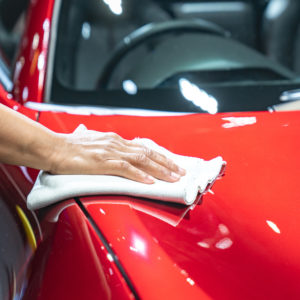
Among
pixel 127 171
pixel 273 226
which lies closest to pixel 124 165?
pixel 127 171

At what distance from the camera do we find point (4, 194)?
3.25 feet

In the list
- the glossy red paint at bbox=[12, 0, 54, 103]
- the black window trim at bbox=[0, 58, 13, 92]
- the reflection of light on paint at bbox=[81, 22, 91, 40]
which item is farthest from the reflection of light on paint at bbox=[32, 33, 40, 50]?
the reflection of light on paint at bbox=[81, 22, 91, 40]

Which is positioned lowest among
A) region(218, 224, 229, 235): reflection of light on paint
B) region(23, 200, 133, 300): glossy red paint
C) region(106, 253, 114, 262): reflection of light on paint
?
region(23, 200, 133, 300): glossy red paint

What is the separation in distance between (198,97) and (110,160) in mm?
458

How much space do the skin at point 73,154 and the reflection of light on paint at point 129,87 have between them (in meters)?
0.42

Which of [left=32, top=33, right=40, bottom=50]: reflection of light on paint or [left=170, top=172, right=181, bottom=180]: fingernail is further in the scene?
[left=32, top=33, right=40, bottom=50]: reflection of light on paint

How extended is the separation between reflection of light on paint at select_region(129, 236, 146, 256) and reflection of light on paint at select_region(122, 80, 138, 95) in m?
0.63

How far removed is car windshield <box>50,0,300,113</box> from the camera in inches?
50.6

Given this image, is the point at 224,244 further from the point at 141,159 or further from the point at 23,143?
the point at 23,143

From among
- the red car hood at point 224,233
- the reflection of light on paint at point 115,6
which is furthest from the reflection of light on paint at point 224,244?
the reflection of light on paint at point 115,6

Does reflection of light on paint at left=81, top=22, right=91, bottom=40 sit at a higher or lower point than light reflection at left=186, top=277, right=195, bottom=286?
higher

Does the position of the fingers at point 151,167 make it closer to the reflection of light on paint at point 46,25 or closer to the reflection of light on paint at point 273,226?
the reflection of light on paint at point 273,226

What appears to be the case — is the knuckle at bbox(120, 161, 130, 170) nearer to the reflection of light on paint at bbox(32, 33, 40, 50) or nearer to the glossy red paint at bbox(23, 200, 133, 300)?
the glossy red paint at bbox(23, 200, 133, 300)

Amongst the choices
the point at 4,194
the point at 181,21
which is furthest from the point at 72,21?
the point at 4,194
